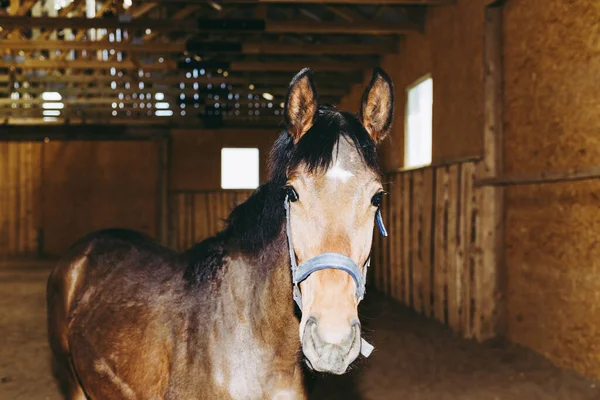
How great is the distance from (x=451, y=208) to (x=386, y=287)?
9.35ft

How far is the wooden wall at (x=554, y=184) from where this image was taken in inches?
176

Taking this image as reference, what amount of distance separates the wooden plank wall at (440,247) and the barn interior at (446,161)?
0.08 ft

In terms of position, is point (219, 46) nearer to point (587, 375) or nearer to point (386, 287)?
point (386, 287)

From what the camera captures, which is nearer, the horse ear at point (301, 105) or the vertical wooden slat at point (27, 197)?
the horse ear at point (301, 105)

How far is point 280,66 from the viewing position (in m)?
10.3


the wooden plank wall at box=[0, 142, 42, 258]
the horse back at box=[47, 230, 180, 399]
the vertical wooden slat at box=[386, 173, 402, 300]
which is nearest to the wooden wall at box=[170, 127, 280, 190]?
the wooden plank wall at box=[0, 142, 42, 258]

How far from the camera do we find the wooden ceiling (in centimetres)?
800

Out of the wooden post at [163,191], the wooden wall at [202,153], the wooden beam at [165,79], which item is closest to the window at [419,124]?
the wooden beam at [165,79]

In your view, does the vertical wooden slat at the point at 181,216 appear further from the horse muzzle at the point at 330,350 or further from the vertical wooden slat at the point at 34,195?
the horse muzzle at the point at 330,350

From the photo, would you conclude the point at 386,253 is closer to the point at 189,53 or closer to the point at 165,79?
the point at 189,53

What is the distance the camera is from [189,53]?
983 cm

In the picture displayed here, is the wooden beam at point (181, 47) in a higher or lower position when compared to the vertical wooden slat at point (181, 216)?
higher

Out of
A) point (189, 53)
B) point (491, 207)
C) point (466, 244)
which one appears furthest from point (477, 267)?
point (189, 53)

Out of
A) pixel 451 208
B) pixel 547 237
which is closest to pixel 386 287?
pixel 451 208
